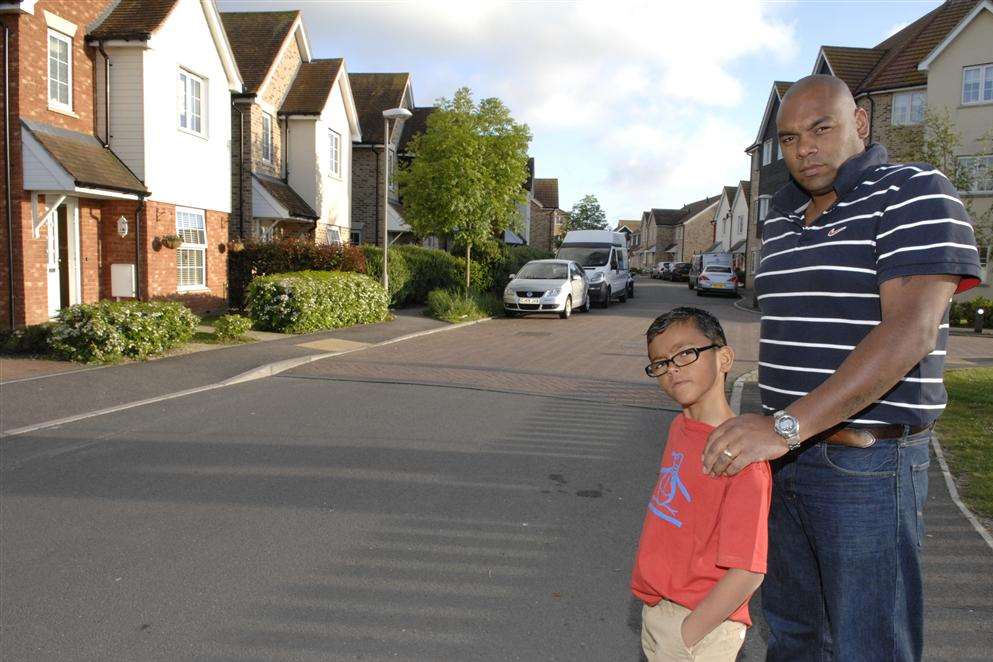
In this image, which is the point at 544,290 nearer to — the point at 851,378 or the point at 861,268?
the point at 861,268

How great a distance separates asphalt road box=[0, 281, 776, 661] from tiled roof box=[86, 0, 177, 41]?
31.8 feet

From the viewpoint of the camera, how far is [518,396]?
9.80 meters

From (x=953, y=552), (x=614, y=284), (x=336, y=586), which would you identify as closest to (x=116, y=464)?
(x=336, y=586)

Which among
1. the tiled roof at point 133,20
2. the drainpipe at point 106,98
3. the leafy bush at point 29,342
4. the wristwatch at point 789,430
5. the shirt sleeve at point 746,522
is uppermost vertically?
the tiled roof at point 133,20

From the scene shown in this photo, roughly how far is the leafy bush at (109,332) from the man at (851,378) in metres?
10.5

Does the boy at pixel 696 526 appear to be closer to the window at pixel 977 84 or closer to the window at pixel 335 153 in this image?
the window at pixel 335 153

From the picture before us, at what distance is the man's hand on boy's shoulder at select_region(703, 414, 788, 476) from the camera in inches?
75.0

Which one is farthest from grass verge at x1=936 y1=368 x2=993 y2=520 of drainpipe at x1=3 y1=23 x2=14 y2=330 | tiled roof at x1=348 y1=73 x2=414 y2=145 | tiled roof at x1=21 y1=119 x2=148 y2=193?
tiled roof at x1=348 y1=73 x2=414 y2=145

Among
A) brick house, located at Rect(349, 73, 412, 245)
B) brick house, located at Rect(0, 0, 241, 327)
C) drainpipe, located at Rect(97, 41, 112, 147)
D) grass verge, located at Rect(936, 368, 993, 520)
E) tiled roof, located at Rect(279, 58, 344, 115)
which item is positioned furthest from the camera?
brick house, located at Rect(349, 73, 412, 245)

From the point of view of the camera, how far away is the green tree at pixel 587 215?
106 meters

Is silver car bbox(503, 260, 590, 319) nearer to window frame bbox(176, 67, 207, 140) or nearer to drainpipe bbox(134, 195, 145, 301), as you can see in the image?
window frame bbox(176, 67, 207, 140)

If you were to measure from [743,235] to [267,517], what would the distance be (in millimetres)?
52873

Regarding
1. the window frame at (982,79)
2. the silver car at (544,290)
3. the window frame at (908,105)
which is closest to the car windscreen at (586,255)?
the silver car at (544,290)

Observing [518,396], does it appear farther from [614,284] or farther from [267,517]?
[614,284]
